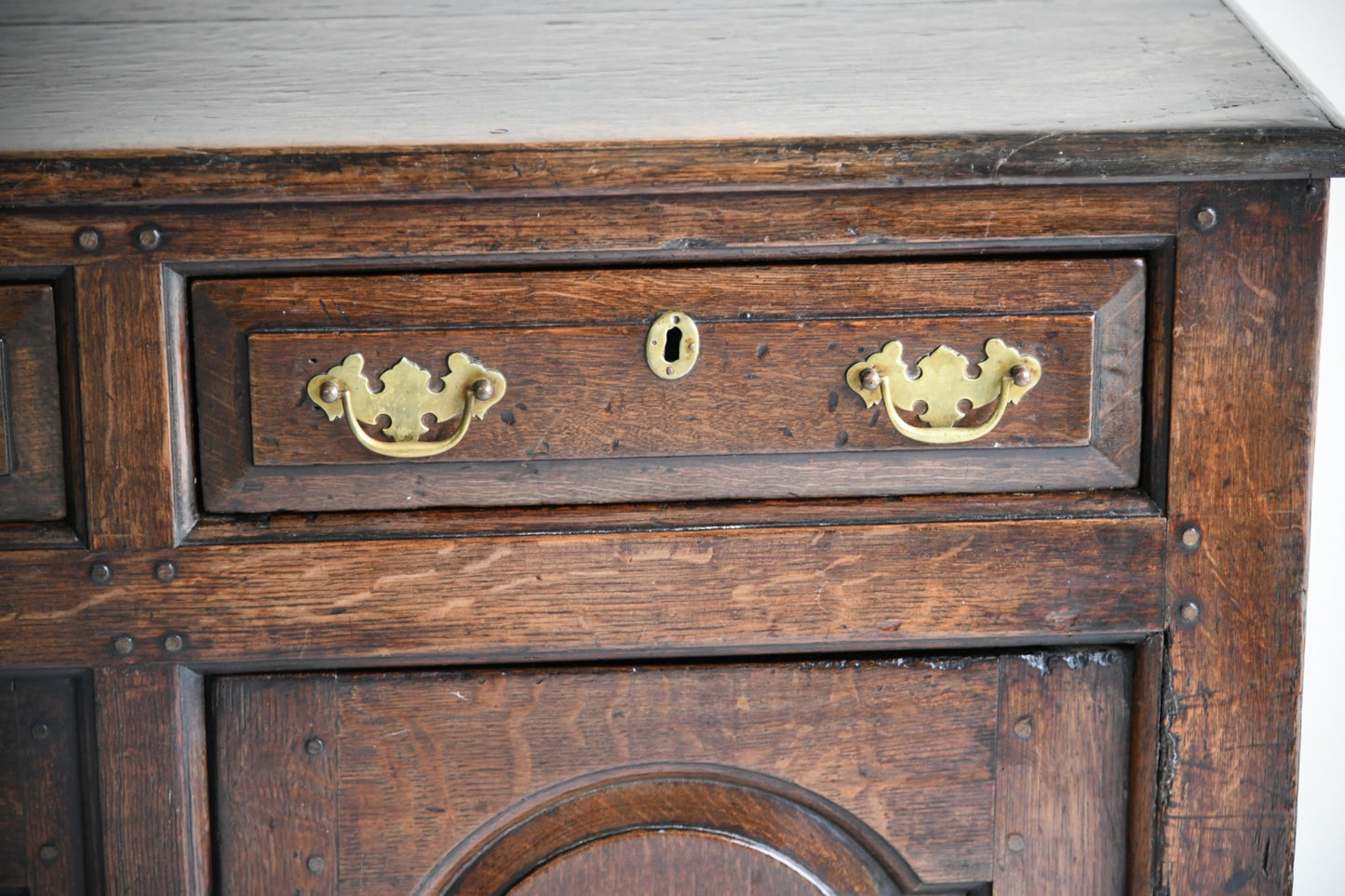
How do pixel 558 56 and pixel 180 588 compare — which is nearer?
pixel 180 588

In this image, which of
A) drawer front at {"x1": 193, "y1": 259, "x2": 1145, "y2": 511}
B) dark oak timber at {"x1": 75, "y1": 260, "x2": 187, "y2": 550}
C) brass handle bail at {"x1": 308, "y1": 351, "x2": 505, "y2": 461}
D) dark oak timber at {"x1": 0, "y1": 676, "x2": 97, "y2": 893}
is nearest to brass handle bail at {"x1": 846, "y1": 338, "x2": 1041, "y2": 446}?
drawer front at {"x1": 193, "y1": 259, "x2": 1145, "y2": 511}

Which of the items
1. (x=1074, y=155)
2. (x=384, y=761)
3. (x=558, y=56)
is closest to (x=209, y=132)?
(x=558, y=56)

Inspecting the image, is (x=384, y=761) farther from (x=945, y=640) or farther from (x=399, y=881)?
(x=945, y=640)

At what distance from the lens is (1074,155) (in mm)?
695

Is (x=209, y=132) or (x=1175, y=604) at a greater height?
(x=209, y=132)

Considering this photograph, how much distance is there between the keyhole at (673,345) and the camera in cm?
73

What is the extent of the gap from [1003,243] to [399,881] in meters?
0.56

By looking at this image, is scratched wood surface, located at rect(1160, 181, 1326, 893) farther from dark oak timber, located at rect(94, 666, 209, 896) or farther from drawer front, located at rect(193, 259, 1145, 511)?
dark oak timber, located at rect(94, 666, 209, 896)

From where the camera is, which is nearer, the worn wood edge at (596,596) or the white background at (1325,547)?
the worn wood edge at (596,596)

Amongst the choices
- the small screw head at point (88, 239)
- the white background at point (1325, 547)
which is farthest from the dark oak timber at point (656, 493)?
the white background at point (1325, 547)

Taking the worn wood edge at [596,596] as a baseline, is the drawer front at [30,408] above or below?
above

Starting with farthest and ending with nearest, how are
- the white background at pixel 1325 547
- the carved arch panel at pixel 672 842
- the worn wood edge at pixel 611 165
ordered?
the white background at pixel 1325 547, the carved arch panel at pixel 672 842, the worn wood edge at pixel 611 165

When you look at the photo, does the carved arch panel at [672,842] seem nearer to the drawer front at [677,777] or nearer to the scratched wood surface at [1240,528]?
the drawer front at [677,777]

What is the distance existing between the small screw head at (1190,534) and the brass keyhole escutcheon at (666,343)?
0.33 meters
